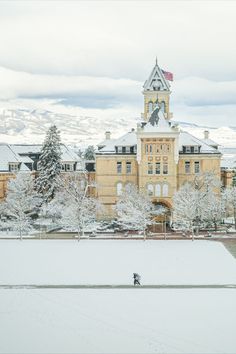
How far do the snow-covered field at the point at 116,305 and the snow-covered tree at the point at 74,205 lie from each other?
1086 cm

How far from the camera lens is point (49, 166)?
80.1 meters

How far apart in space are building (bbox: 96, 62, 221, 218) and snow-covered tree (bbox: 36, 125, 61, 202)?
5.11 meters

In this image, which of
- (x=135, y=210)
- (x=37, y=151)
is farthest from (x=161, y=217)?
(x=37, y=151)

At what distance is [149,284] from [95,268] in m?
6.39

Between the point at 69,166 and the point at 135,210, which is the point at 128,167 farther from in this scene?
the point at 135,210

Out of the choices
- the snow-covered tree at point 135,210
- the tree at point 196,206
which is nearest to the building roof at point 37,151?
the snow-covered tree at point 135,210

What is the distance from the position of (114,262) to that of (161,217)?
28993mm

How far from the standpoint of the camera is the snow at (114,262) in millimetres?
41875

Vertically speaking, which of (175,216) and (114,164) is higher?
(114,164)

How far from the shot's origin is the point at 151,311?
34.0 metres

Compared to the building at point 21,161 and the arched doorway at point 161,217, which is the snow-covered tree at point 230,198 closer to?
the arched doorway at point 161,217

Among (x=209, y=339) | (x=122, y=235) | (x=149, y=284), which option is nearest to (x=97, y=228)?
(x=122, y=235)

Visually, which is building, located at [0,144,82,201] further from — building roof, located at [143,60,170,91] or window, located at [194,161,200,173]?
window, located at [194,161,200,173]

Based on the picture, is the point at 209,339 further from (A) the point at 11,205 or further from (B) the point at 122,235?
(A) the point at 11,205
